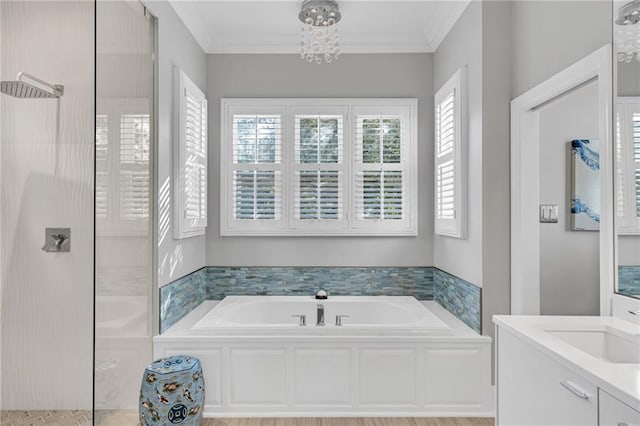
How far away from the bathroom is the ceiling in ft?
0.06

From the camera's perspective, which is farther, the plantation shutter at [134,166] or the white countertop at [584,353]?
the plantation shutter at [134,166]

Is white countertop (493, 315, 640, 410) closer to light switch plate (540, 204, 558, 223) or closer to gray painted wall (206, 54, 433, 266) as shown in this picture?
light switch plate (540, 204, 558, 223)

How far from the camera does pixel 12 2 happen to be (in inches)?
60.9

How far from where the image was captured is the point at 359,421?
2547 millimetres

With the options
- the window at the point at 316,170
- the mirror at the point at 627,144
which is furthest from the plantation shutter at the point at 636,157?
the window at the point at 316,170

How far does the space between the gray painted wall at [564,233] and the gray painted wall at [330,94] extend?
3.05 feet

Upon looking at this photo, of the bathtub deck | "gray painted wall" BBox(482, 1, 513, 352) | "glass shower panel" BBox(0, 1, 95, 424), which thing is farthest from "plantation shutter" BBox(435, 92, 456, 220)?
"glass shower panel" BBox(0, 1, 95, 424)

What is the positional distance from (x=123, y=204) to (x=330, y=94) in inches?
79.9

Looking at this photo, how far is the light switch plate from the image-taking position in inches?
114

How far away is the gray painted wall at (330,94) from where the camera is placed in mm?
3611

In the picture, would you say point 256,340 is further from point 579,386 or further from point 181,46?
point 181,46

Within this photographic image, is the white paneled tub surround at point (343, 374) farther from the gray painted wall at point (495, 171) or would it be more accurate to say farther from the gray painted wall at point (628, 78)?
the gray painted wall at point (628, 78)

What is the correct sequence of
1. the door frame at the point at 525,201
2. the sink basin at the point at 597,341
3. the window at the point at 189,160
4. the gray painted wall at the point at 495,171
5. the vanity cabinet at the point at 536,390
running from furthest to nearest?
the window at the point at 189,160 < the gray painted wall at the point at 495,171 < the door frame at the point at 525,201 < the sink basin at the point at 597,341 < the vanity cabinet at the point at 536,390

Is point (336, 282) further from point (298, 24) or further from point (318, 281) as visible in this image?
point (298, 24)
